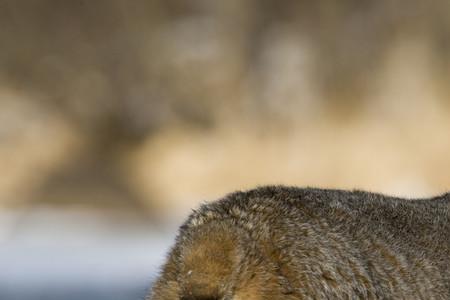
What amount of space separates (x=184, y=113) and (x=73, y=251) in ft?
14.4

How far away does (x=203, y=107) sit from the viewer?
22406 millimetres

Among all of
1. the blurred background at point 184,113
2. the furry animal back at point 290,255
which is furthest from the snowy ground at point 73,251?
the furry animal back at point 290,255

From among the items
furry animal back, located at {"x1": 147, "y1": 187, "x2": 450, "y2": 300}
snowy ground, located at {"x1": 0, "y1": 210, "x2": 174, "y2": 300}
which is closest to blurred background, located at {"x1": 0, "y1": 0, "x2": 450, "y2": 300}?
snowy ground, located at {"x1": 0, "y1": 210, "x2": 174, "y2": 300}

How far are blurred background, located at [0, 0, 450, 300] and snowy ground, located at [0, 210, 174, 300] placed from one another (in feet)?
0.10

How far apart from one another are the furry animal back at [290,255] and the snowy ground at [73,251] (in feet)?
42.9

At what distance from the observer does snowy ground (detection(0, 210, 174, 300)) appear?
57.4 feet

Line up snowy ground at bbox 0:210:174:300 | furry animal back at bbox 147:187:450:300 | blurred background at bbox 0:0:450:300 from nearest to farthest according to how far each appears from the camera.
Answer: furry animal back at bbox 147:187:450:300 → snowy ground at bbox 0:210:174:300 → blurred background at bbox 0:0:450:300

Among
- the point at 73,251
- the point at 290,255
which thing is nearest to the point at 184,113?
the point at 73,251

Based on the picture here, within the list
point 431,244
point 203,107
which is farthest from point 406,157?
point 431,244

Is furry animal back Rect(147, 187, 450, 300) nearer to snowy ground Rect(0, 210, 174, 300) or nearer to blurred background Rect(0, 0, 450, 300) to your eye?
snowy ground Rect(0, 210, 174, 300)

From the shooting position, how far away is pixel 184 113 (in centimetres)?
2233

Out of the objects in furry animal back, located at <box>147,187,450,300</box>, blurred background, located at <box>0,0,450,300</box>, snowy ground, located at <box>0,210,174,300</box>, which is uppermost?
blurred background, located at <box>0,0,450,300</box>

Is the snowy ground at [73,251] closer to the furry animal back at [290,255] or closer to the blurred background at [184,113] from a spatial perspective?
the blurred background at [184,113]

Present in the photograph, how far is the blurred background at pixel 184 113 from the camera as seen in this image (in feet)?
64.6
